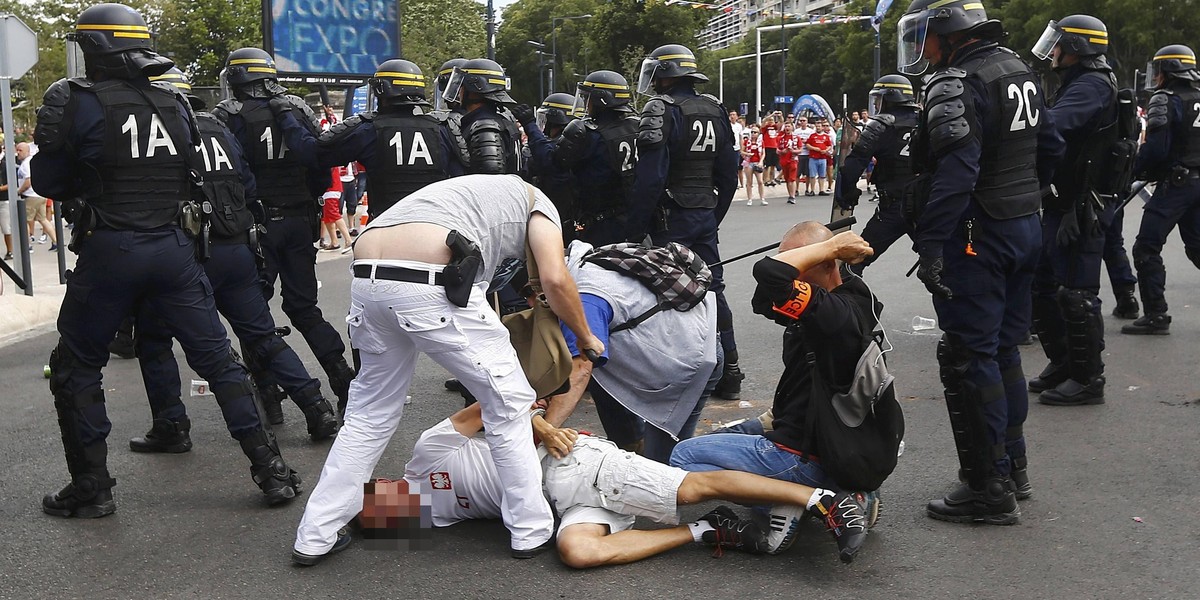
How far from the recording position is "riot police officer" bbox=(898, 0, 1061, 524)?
4.50 m

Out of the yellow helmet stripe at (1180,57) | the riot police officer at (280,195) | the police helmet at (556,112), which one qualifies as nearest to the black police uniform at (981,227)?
the riot police officer at (280,195)

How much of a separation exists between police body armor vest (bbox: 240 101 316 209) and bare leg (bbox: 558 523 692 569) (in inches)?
126

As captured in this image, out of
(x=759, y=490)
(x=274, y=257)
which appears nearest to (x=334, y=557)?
(x=759, y=490)

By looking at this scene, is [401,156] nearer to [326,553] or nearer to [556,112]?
[326,553]

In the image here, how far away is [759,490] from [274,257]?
11.8ft

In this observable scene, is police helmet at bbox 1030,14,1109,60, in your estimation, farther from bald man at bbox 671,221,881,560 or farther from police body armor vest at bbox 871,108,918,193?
bald man at bbox 671,221,881,560

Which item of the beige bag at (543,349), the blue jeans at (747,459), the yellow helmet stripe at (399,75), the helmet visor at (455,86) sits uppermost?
the yellow helmet stripe at (399,75)

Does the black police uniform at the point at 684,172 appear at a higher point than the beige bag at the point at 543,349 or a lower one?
higher

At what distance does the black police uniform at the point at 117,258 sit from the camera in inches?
183

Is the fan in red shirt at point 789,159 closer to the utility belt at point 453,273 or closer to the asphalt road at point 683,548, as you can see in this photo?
the asphalt road at point 683,548

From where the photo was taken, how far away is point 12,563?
4.38 meters

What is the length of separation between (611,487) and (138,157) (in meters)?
2.38

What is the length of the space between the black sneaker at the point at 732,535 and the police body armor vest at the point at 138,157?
259 cm

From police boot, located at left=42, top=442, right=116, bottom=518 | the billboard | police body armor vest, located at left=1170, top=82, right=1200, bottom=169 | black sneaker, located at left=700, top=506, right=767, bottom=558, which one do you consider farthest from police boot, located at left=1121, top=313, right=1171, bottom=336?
the billboard
